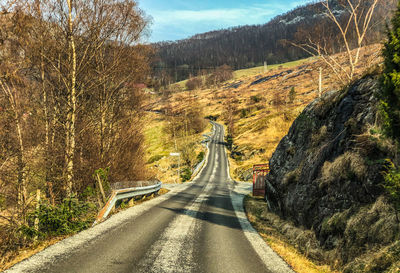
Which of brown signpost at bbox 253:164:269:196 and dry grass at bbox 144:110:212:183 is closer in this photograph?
brown signpost at bbox 253:164:269:196

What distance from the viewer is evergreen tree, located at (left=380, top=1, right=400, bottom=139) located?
528 centimetres

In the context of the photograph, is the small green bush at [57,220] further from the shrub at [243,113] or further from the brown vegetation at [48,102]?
the shrub at [243,113]

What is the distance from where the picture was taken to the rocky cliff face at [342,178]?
6.06 meters

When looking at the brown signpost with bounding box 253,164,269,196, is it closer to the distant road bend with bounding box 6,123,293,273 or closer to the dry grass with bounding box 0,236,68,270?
the distant road bend with bounding box 6,123,293,273

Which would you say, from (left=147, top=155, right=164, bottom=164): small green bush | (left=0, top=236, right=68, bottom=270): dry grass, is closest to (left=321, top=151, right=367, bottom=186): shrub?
(left=0, top=236, right=68, bottom=270): dry grass

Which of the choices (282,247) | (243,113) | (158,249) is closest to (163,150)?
(243,113)

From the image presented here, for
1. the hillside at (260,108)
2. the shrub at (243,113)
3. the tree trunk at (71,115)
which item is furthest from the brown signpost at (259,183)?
the shrub at (243,113)

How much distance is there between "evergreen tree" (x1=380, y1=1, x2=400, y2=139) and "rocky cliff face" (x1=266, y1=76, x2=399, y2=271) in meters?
0.63

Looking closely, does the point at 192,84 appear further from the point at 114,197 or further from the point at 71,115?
the point at 71,115

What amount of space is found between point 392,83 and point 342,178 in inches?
129

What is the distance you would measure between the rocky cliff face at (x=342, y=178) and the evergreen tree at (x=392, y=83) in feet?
2.05

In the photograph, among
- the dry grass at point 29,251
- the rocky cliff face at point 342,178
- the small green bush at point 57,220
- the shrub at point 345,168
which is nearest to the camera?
the dry grass at point 29,251

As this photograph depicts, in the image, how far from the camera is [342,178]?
7.52 m

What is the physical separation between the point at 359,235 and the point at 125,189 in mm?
9377
